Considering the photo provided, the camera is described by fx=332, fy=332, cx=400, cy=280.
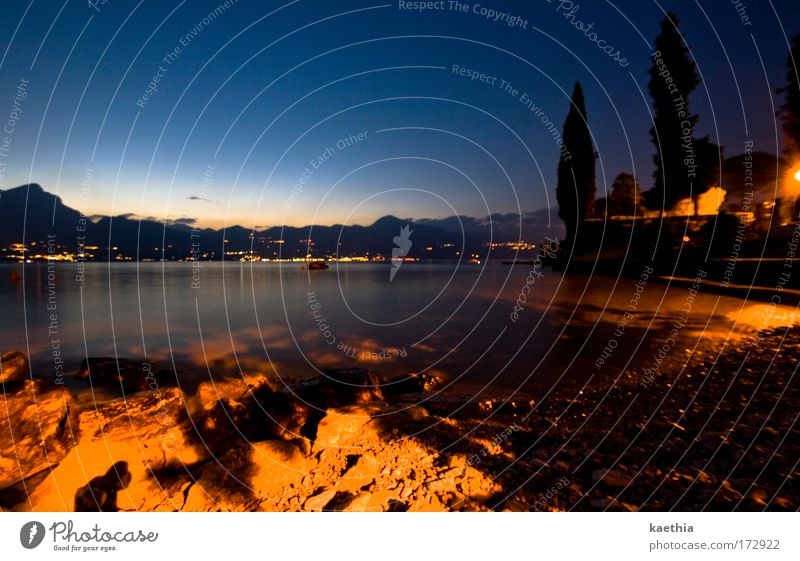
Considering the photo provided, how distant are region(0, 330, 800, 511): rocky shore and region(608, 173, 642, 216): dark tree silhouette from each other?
48966 mm

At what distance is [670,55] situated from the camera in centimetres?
3328

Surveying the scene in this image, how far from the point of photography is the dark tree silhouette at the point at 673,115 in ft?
108

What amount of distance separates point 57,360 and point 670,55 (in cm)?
5122

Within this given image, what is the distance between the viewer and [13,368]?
8156 mm

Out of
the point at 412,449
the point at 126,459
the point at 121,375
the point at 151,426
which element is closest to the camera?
the point at 412,449

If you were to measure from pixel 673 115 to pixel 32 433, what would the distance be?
158ft

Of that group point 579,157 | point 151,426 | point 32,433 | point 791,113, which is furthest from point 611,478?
point 579,157

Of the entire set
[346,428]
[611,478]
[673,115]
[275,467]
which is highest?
[673,115]

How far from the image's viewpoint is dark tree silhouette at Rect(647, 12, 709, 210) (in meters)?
32.9

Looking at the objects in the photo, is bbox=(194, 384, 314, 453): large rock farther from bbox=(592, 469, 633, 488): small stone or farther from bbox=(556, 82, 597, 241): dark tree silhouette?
bbox=(556, 82, 597, 241): dark tree silhouette

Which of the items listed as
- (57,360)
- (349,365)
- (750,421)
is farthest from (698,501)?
(57,360)

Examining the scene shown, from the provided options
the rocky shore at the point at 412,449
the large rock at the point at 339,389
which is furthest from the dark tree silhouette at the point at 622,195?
the large rock at the point at 339,389

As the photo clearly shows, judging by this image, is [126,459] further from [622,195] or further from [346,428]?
[622,195]
